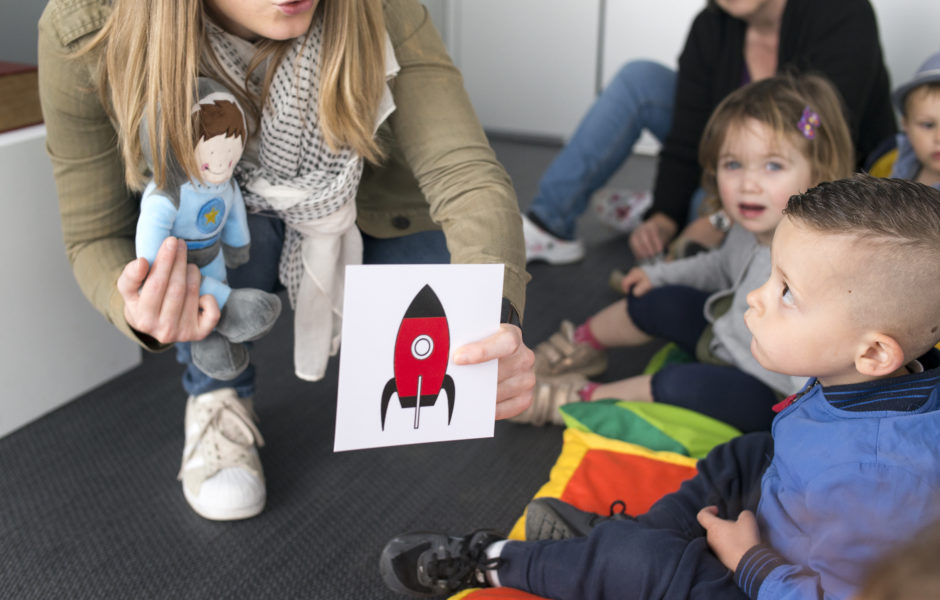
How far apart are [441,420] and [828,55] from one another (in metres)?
1.29

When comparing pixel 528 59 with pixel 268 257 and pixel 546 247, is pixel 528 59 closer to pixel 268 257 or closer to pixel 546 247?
pixel 546 247

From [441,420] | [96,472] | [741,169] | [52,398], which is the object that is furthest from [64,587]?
[741,169]

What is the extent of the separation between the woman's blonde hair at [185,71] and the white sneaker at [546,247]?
1046mm

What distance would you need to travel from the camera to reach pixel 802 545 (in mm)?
802

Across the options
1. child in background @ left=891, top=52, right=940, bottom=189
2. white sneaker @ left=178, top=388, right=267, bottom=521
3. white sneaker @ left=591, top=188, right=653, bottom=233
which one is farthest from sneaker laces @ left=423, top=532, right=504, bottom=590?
white sneaker @ left=591, top=188, right=653, bottom=233

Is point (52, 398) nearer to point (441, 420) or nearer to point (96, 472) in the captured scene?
point (96, 472)

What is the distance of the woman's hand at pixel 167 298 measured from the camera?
84 centimetres

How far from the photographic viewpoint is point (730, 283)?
1501 millimetres

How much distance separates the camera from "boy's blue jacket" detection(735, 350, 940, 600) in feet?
2.36

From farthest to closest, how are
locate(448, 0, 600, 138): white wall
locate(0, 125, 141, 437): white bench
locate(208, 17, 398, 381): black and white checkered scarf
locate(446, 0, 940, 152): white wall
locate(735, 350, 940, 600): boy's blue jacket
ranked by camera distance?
locate(448, 0, 600, 138): white wall < locate(446, 0, 940, 152): white wall < locate(0, 125, 141, 437): white bench < locate(208, 17, 398, 381): black and white checkered scarf < locate(735, 350, 940, 600): boy's blue jacket

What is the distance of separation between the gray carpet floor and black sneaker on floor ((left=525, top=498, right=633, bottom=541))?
0.13 meters

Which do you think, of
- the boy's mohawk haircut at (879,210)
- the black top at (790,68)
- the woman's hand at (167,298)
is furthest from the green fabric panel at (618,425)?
the black top at (790,68)

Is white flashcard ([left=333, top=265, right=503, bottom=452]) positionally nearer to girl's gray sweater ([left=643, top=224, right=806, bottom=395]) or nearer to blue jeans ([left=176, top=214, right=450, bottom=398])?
blue jeans ([left=176, top=214, right=450, bottom=398])

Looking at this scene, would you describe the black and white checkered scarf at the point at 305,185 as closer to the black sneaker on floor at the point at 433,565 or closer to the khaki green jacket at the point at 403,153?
the khaki green jacket at the point at 403,153
